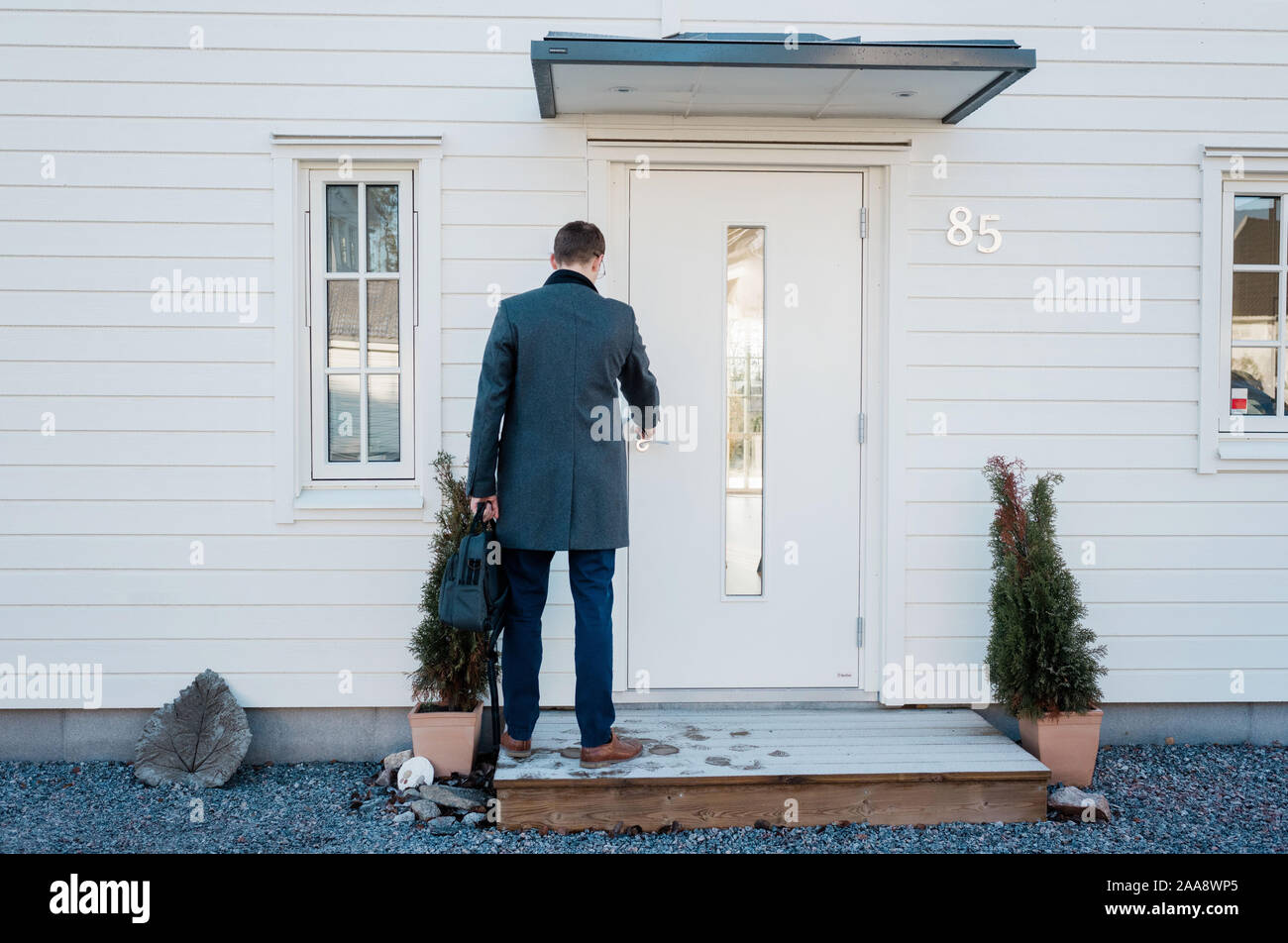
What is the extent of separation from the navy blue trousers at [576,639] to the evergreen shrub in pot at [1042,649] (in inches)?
64.5

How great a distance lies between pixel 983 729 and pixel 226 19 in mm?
4425

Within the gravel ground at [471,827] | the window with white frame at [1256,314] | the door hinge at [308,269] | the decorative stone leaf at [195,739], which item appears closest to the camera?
the gravel ground at [471,827]

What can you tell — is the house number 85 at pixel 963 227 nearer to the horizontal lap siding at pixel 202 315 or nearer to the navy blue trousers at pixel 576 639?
the horizontal lap siding at pixel 202 315

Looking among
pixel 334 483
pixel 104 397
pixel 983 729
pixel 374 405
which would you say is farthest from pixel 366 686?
pixel 983 729

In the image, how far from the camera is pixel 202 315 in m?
4.52

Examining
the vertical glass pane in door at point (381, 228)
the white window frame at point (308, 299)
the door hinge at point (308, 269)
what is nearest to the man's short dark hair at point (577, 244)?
the white window frame at point (308, 299)

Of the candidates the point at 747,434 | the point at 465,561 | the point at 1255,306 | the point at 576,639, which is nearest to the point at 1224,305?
the point at 1255,306

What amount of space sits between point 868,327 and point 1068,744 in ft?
6.38

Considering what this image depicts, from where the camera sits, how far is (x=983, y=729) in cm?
437

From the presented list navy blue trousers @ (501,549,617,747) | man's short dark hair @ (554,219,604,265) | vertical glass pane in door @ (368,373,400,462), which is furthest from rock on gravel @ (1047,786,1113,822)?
vertical glass pane in door @ (368,373,400,462)

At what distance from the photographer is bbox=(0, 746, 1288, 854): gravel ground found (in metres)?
3.72

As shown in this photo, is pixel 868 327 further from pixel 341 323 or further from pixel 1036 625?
pixel 341 323

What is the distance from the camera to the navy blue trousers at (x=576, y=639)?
379 centimetres

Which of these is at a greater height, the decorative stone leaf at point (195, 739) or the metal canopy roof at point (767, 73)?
the metal canopy roof at point (767, 73)
